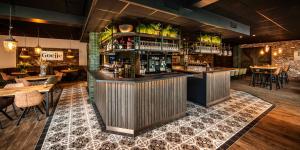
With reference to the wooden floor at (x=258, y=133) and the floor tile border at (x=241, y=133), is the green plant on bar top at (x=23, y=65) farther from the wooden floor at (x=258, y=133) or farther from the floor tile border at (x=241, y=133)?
the floor tile border at (x=241, y=133)

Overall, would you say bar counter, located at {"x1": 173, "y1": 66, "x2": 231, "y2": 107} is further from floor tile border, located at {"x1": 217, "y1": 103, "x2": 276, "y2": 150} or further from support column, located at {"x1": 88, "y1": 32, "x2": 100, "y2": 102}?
support column, located at {"x1": 88, "y1": 32, "x2": 100, "y2": 102}

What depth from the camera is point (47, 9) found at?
174 inches

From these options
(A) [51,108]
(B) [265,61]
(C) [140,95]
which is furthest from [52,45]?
(B) [265,61]

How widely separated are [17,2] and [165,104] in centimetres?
484

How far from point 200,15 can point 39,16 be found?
4825mm

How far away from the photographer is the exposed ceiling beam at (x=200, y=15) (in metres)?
2.99

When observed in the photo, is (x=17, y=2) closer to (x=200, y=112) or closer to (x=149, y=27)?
(x=149, y=27)

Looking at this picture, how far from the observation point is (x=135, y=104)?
291cm

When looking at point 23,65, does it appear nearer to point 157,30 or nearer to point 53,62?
point 53,62

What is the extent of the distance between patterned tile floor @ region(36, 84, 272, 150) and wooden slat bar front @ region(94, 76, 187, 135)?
0.67 ft

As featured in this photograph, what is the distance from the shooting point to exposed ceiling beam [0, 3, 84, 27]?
397 cm

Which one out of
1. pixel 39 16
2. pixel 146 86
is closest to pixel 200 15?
pixel 146 86

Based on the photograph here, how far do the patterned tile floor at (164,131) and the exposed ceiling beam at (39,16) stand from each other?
2.85 metres

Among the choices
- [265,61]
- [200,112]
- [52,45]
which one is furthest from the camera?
[265,61]
